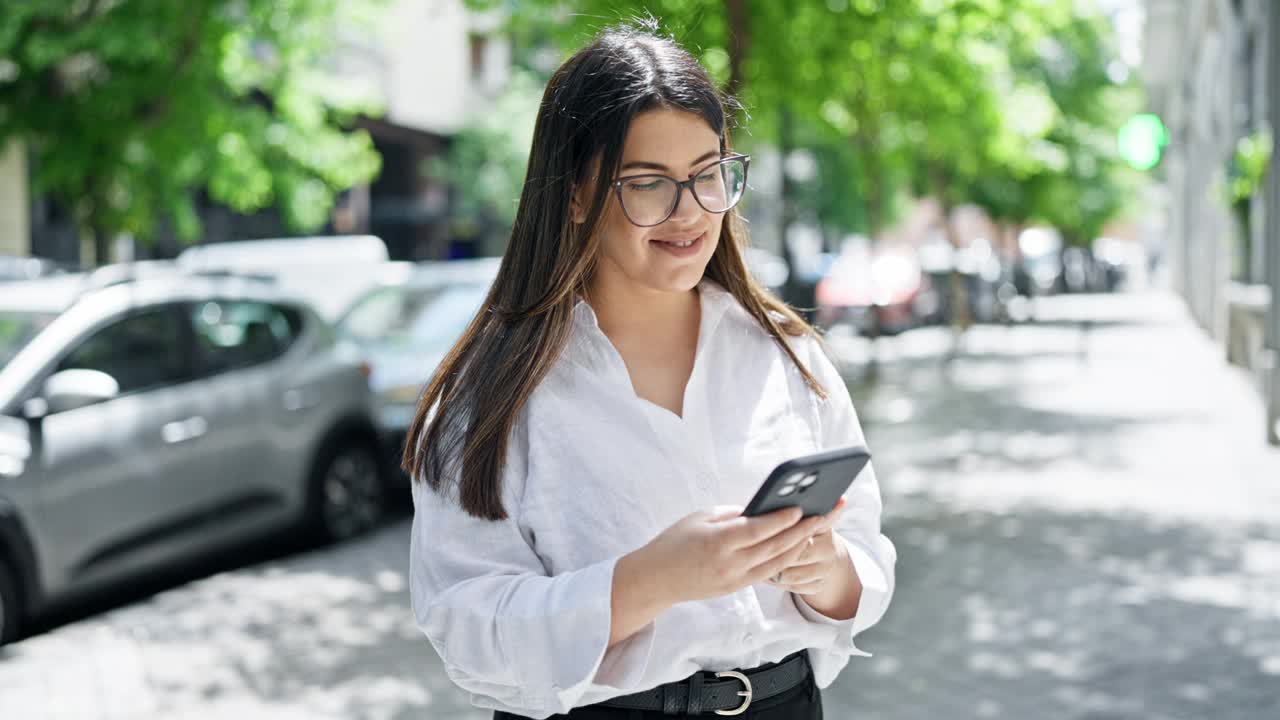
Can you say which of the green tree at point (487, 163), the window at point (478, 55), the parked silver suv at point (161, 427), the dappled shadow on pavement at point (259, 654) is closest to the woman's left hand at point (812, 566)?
the dappled shadow on pavement at point (259, 654)

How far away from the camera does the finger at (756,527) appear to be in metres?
1.78

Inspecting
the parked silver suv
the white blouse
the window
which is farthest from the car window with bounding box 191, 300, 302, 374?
the window

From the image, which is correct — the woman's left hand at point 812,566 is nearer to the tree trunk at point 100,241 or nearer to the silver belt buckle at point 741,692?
the silver belt buckle at point 741,692

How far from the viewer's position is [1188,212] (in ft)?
109

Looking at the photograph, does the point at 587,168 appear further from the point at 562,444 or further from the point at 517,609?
the point at 517,609

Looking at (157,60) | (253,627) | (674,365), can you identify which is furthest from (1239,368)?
(674,365)

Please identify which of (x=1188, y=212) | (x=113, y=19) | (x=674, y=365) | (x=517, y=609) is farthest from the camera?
(x=1188, y=212)

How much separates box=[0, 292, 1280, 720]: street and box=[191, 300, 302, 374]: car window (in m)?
1.26

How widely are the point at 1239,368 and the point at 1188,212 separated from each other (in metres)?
15.3

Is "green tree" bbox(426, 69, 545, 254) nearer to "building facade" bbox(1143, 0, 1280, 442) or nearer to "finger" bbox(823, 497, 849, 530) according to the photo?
"building facade" bbox(1143, 0, 1280, 442)

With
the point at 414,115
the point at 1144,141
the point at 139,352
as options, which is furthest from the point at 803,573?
the point at 414,115

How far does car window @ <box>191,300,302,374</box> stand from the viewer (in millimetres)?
8406

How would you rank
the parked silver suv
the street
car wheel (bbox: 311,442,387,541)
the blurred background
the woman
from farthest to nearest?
car wheel (bbox: 311,442,387,541) → the parked silver suv → the blurred background → the street → the woman

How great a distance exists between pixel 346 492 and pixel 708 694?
7.67 m
